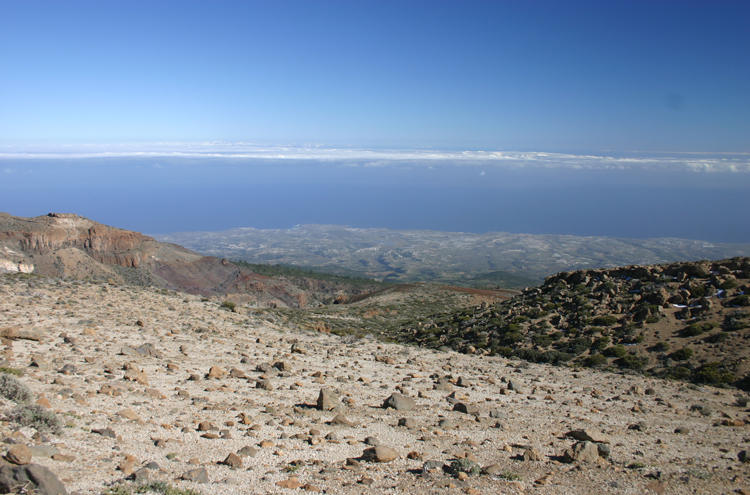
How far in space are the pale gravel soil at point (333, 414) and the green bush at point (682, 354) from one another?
2563mm

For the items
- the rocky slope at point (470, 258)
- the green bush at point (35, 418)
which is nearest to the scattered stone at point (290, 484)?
the green bush at point (35, 418)

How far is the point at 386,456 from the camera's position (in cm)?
677

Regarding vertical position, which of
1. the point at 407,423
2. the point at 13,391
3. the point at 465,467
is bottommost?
the point at 407,423

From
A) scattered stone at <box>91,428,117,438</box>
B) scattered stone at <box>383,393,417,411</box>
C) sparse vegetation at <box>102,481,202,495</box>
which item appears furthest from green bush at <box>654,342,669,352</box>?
scattered stone at <box>91,428,117,438</box>

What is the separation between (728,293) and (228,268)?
204 ft

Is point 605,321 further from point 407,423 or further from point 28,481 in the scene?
point 28,481

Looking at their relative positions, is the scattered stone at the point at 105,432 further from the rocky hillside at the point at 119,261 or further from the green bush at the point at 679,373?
the rocky hillside at the point at 119,261

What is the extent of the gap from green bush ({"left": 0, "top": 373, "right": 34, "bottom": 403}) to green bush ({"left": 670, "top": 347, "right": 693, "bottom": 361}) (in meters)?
19.6

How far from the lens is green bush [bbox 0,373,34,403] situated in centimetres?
648

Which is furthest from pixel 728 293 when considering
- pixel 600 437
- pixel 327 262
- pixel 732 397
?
pixel 327 262

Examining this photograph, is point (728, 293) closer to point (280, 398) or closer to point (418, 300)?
point (280, 398)

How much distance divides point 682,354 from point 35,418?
64.1 ft

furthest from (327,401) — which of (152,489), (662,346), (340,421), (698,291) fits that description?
(698,291)

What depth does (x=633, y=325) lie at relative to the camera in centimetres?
1870
